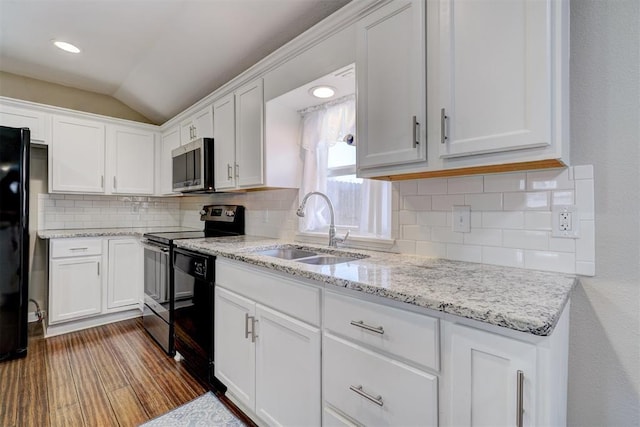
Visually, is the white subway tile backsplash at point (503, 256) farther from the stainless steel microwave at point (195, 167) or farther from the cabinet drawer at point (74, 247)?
the cabinet drawer at point (74, 247)

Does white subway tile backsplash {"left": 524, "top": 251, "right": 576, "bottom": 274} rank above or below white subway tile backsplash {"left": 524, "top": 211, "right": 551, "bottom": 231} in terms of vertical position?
below

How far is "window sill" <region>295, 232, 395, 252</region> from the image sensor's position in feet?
5.58

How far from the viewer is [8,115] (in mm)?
2738

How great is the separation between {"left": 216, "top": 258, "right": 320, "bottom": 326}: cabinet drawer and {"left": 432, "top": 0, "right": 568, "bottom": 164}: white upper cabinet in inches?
31.5

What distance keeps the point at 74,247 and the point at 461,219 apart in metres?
3.35

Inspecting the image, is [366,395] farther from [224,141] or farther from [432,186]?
[224,141]

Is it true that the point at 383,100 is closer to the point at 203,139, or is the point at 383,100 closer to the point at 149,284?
the point at 203,139

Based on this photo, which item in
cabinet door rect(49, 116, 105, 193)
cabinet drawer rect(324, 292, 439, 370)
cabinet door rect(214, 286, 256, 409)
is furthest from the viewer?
cabinet door rect(49, 116, 105, 193)

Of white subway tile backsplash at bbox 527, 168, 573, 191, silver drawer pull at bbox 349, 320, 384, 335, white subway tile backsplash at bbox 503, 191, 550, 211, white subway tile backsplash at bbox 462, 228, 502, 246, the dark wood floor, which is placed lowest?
the dark wood floor

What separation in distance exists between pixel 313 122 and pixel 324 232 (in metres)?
0.82

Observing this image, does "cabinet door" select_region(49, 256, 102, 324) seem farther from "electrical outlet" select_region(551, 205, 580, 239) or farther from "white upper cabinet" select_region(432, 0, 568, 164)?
"electrical outlet" select_region(551, 205, 580, 239)

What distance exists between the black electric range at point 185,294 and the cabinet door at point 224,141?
37cm

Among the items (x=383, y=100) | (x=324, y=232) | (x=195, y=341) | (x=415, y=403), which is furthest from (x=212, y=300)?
(x=383, y=100)

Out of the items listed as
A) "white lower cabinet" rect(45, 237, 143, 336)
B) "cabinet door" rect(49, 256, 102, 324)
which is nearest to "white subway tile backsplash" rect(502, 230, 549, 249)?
"white lower cabinet" rect(45, 237, 143, 336)
